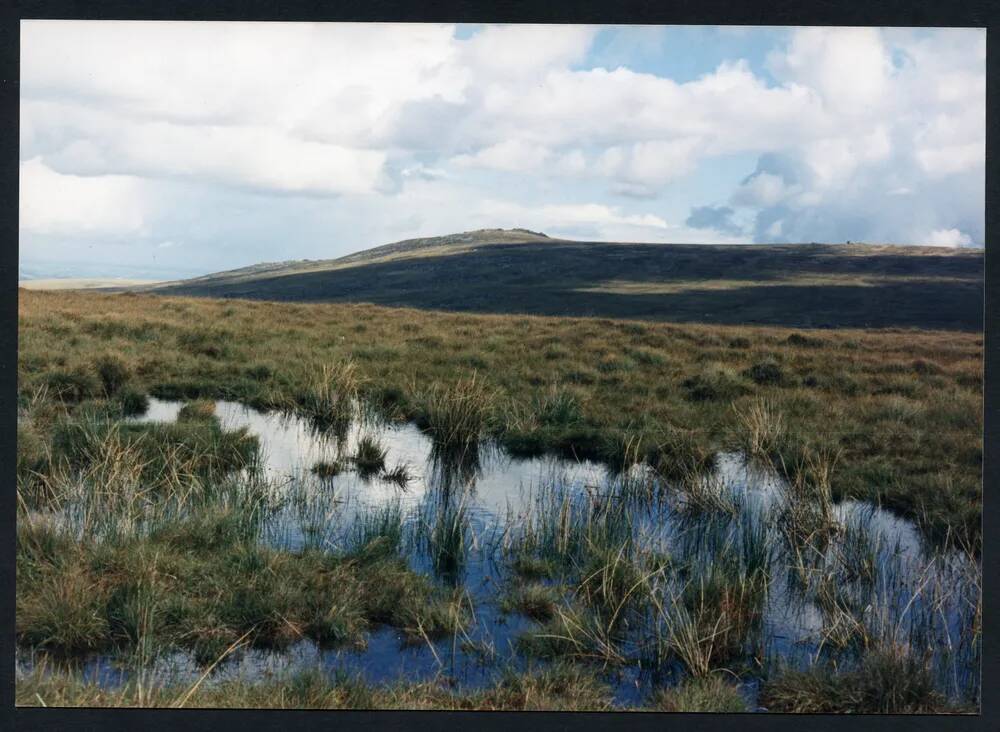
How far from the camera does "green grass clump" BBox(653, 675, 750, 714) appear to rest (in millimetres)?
3557

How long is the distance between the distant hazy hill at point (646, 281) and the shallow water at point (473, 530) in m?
9.62

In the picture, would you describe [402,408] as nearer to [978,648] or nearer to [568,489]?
[568,489]

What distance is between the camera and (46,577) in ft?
13.3

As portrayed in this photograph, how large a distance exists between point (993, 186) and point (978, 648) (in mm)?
2246

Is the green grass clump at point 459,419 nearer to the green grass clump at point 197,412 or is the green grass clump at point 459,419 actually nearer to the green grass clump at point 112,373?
the green grass clump at point 197,412

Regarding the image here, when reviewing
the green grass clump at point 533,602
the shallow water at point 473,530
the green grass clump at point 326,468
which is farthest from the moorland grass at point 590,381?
the green grass clump at point 533,602

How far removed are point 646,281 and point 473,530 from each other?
17344 millimetres

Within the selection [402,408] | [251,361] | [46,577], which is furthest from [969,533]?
[251,361]

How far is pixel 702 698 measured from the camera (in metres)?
3.59

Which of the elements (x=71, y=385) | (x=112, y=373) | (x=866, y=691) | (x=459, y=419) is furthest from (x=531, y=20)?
(x=112, y=373)

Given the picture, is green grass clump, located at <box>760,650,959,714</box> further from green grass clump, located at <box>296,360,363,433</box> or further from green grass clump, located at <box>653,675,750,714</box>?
green grass clump, located at <box>296,360,363,433</box>

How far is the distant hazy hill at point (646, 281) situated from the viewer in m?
15.8

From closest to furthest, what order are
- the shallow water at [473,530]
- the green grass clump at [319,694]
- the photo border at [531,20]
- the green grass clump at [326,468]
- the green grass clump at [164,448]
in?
the green grass clump at [319,694] < the photo border at [531,20] < the shallow water at [473,530] < the green grass clump at [164,448] < the green grass clump at [326,468]

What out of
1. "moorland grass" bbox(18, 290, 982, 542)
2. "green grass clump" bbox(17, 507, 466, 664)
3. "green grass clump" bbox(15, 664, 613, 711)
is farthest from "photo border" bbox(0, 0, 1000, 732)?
"moorland grass" bbox(18, 290, 982, 542)
